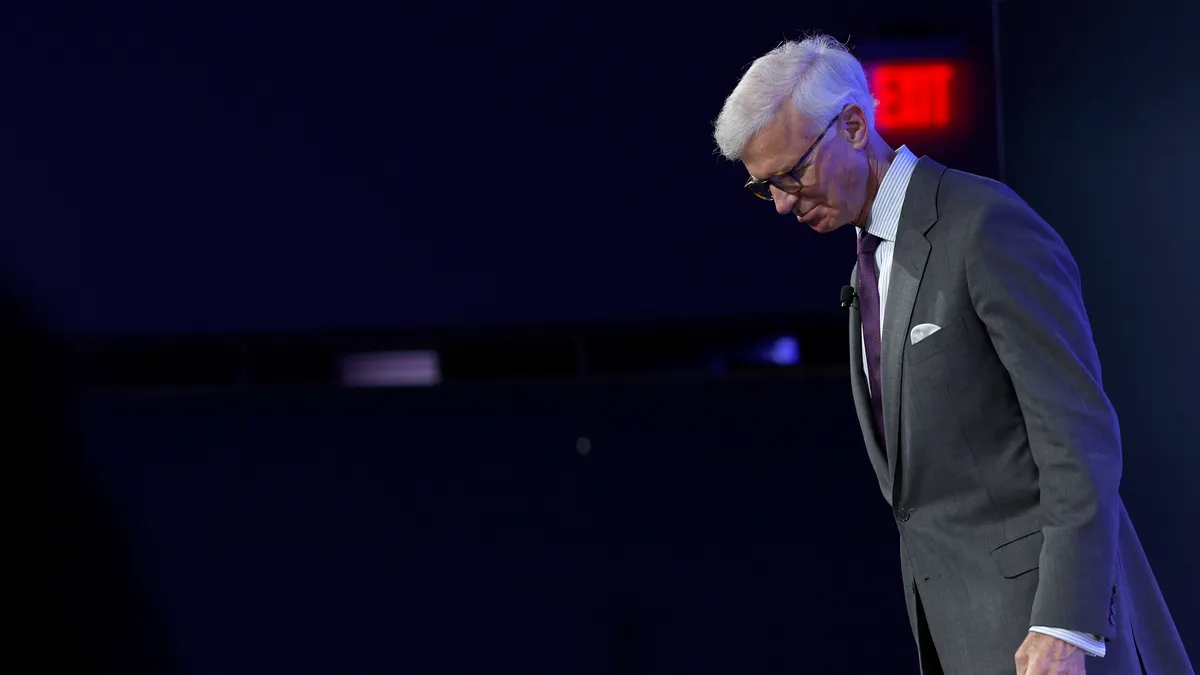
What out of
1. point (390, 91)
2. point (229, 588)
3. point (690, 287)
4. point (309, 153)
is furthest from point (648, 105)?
point (229, 588)

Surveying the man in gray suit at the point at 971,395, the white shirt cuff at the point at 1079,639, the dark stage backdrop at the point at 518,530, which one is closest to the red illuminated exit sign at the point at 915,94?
the dark stage backdrop at the point at 518,530

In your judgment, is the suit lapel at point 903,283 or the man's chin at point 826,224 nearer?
the suit lapel at point 903,283

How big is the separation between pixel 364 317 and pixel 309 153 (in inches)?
15.5

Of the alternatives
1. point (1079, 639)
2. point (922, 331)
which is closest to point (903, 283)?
point (922, 331)

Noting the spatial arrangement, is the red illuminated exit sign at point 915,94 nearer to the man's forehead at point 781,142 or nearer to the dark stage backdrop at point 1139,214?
→ the dark stage backdrop at point 1139,214

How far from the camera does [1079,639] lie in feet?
3.91

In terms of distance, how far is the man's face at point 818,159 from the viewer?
137 centimetres

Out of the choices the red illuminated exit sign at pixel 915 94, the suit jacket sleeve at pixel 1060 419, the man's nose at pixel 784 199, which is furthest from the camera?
the red illuminated exit sign at pixel 915 94

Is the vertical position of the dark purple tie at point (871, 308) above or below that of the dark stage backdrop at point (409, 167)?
below

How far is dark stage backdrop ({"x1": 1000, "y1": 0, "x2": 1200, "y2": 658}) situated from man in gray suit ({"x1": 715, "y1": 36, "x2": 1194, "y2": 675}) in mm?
1386

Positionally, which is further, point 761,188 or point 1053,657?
point 761,188

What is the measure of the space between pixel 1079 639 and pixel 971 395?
270 mm

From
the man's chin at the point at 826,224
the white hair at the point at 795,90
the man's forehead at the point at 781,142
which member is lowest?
the man's chin at the point at 826,224

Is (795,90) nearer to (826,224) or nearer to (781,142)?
(781,142)
